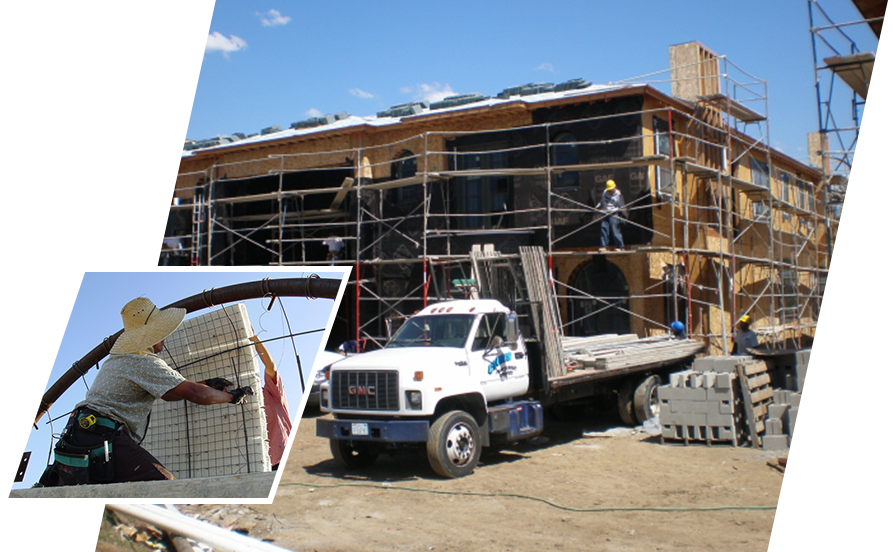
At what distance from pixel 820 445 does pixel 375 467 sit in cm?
617

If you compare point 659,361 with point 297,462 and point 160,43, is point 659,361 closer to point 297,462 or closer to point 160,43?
point 297,462

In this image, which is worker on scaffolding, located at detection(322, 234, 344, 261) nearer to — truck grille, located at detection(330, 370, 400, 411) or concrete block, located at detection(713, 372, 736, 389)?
truck grille, located at detection(330, 370, 400, 411)

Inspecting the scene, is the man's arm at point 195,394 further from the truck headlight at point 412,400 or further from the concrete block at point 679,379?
the concrete block at point 679,379

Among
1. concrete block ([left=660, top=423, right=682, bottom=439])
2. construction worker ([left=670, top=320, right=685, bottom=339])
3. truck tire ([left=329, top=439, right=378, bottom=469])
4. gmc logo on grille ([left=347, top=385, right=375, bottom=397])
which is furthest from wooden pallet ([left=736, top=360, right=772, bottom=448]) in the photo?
gmc logo on grille ([left=347, top=385, right=375, bottom=397])

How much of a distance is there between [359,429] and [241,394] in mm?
5530

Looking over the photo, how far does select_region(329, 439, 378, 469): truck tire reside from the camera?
33.3 feet

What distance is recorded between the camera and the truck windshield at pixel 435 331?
10336 mm

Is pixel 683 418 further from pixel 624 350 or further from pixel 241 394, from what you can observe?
pixel 241 394

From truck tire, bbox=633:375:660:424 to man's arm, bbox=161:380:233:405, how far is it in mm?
9857

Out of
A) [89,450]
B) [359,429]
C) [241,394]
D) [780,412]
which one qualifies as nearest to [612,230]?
[780,412]

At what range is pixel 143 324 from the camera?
4.20m

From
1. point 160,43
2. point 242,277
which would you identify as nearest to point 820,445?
point 242,277

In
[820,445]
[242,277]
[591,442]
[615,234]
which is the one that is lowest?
[591,442]

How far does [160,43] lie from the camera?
9.05 metres
